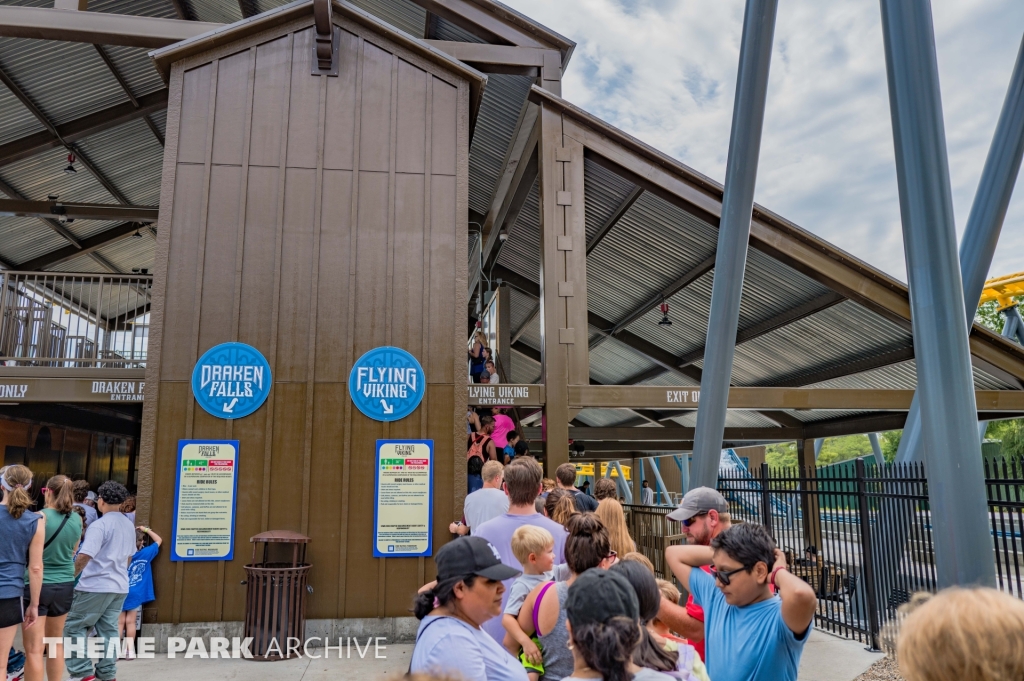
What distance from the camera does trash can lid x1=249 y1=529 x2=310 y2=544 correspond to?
26.7 feet

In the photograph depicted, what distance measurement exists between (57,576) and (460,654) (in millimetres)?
4771

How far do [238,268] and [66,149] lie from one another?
8.29m

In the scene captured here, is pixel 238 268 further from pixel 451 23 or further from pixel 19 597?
pixel 451 23

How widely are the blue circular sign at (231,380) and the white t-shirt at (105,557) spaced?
8.02 ft

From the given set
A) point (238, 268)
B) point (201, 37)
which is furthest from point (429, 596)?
point (201, 37)

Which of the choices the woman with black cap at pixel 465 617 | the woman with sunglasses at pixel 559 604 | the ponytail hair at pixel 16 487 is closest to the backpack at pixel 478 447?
the ponytail hair at pixel 16 487

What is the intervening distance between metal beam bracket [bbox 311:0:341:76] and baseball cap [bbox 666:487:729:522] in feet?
25.9

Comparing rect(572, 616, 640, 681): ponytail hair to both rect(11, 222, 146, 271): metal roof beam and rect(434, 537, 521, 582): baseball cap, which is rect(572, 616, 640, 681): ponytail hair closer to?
rect(434, 537, 521, 582): baseball cap

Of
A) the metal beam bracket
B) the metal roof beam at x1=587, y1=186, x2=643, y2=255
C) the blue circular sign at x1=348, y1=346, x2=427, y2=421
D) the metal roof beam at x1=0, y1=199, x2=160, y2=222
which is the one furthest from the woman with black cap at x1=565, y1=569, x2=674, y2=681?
the metal roof beam at x1=0, y1=199, x2=160, y2=222

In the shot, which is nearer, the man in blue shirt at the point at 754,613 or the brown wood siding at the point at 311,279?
the man in blue shirt at the point at 754,613

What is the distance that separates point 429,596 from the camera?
2.87 meters

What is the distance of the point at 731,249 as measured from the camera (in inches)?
347

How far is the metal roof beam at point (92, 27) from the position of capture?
945cm

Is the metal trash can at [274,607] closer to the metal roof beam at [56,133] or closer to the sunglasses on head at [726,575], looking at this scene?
the sunglasses on head at [726,575]
